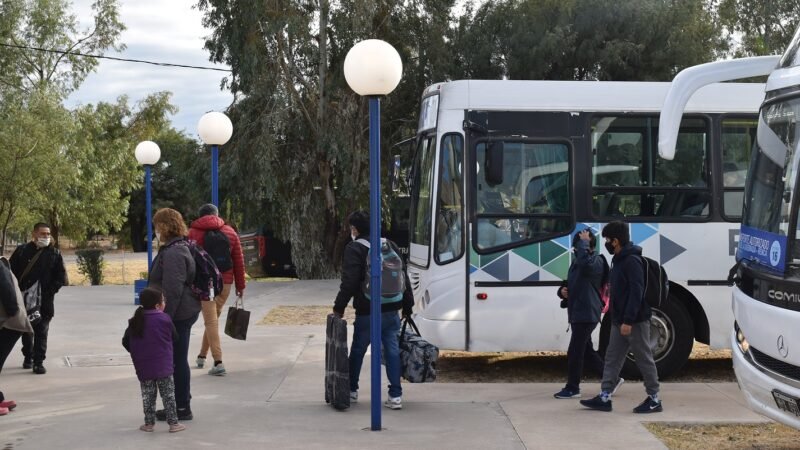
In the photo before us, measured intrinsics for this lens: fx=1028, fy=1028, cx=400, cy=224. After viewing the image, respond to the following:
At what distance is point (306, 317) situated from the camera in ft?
55.2

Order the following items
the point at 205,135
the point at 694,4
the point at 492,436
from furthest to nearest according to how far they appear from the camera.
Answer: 1. the point at 694,4
2. the point at 205,135
3. the point at 492,436

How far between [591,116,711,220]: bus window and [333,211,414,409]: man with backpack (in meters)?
2.72

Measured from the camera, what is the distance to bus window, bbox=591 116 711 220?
1041 cm

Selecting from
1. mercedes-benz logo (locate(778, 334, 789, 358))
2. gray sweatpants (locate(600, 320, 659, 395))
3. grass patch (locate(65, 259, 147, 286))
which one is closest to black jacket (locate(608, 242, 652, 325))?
gray sweatpants (locate(600, 320, 659, 395))

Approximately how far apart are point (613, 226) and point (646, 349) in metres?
1.07

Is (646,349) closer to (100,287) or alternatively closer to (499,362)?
(499,362)

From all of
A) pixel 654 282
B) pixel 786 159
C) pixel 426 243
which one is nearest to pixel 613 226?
pixel 654 282

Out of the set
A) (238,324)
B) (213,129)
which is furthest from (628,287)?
(213,129)

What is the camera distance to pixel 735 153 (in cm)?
1058

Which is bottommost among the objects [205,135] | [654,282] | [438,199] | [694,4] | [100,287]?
[100,287]

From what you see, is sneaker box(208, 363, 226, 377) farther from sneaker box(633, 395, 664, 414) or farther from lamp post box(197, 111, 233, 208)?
sneaker box(633, 395, 664, 414)

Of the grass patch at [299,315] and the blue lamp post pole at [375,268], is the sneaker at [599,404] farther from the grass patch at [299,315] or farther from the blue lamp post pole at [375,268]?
the grass patch at [299,315]

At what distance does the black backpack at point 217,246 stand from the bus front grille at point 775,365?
5644 mm

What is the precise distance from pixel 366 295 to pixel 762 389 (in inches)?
132
